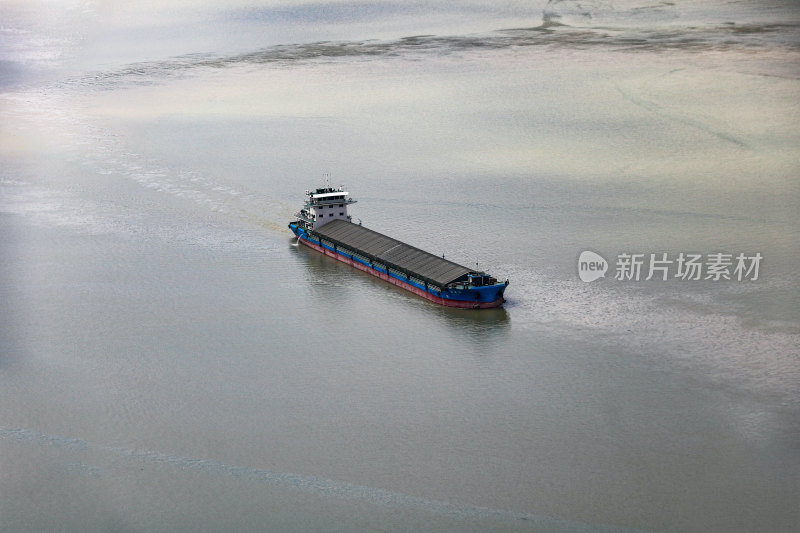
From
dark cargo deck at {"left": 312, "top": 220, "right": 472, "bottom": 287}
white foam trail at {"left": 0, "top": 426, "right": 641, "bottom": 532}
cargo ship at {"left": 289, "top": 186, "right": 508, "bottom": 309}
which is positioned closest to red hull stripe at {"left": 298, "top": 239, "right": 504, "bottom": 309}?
cargo ship at {"left": 289, "top": 186, "right": 508, "bottom": 309}

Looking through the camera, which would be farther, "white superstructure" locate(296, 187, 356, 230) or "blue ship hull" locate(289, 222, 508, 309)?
"white superstructure" locate(296, 187, 356, 230)

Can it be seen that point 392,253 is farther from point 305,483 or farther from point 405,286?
point 305,483

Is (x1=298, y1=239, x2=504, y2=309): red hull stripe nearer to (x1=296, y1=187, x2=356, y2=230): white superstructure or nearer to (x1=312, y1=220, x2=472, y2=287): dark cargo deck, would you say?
(x1=312, y1=220, x2=472, y2=287): dark cargo deck

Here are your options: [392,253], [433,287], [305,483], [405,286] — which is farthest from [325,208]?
[305,483]

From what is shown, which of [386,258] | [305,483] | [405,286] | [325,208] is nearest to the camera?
[305,483]

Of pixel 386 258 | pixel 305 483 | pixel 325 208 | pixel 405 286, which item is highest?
pixel 325 208

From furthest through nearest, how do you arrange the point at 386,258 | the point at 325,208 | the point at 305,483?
the point at 325,208 < the point at 386,258 < the point at 305,483

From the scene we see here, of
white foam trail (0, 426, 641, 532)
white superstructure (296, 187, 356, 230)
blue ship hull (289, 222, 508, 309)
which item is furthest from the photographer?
white superstructure (296, 187, 356, 230)

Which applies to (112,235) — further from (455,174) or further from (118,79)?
(118,79)

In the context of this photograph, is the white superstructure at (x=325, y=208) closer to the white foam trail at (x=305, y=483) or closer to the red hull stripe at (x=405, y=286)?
the red hull stripe at (x=405, y=286)
